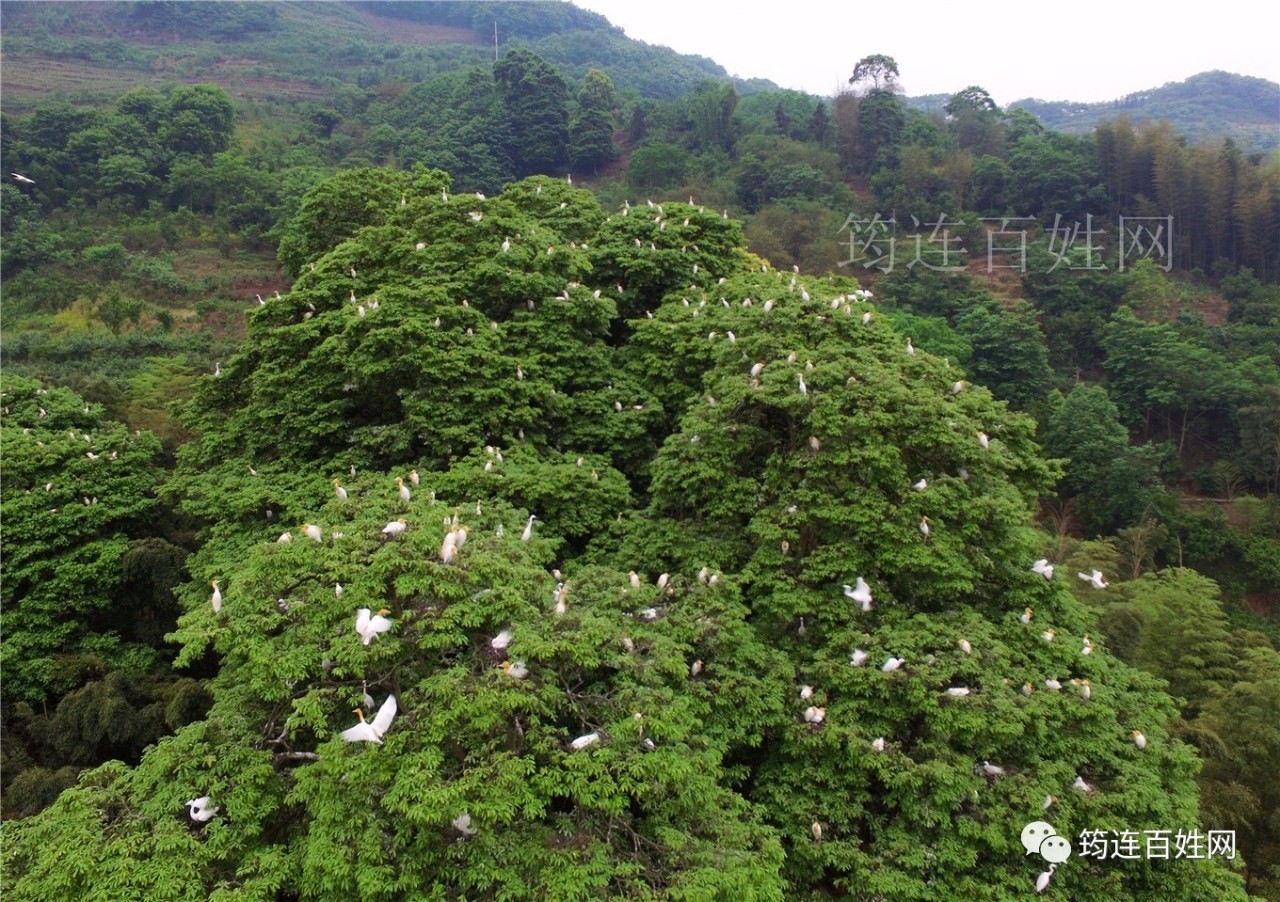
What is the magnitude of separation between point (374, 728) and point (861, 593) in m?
4.10

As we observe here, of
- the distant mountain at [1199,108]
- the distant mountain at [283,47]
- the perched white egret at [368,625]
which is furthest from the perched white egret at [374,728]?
the distant mountain at [1199,108]

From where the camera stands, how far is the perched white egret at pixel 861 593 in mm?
6367

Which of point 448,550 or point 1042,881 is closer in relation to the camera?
point 448,550

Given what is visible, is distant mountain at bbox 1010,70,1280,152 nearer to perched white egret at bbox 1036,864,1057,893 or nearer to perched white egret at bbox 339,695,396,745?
perched white egret at bbox 1036,864,1057,893

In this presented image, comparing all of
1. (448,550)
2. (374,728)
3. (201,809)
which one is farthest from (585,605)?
(201,809)

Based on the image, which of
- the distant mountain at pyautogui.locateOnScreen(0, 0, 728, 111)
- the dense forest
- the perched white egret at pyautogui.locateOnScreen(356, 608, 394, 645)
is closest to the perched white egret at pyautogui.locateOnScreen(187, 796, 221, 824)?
the dense forest

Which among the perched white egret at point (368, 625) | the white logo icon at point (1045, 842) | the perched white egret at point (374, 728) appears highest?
the perched white egret at point (368, 625)

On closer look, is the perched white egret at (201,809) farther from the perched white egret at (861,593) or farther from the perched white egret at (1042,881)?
the perched white egret at (1042,881)

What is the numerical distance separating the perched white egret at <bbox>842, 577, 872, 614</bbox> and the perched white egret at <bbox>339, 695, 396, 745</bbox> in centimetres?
394

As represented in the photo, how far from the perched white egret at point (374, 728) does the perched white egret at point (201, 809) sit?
1.12 metres

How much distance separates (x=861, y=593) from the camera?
6.39 m

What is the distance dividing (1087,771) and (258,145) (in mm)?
45806

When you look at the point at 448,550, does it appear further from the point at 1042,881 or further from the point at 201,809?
the point at 1042,881

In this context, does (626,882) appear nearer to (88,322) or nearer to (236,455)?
(236,455)
